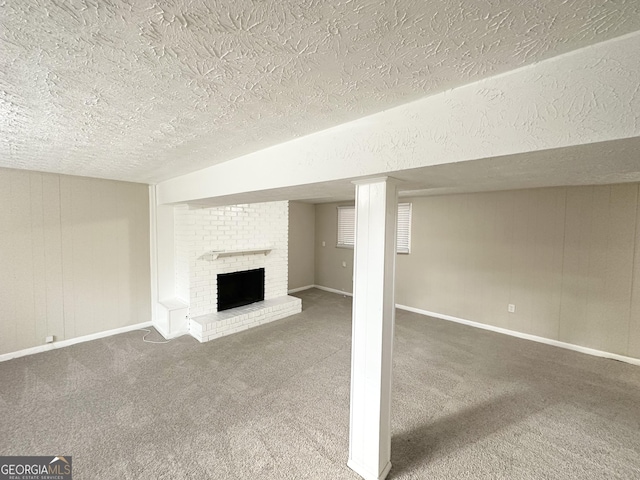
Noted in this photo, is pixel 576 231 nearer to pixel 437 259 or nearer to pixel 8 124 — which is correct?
pixel 437 259

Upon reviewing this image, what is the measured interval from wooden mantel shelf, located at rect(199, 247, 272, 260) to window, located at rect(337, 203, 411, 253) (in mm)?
1730

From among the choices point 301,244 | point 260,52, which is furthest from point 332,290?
point 260,52

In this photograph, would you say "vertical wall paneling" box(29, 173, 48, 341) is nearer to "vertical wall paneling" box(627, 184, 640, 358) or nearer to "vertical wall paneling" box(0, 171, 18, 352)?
"vertical wall paneling" box(0, 171, 18, 352)

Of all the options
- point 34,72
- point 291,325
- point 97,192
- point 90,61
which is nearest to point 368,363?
point 90,61

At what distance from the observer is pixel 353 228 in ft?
19.6

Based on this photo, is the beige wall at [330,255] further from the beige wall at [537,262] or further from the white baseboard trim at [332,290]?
the beige wall at [537,262]

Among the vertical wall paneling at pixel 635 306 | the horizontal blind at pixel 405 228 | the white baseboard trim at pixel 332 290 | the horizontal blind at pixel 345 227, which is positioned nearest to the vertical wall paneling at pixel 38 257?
the white baseboard trim at pixel 332 290

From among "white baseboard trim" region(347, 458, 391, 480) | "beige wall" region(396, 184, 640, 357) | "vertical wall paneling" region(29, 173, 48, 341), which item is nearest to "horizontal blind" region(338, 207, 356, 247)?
"beige wall" region(396, 184, 640, 357)

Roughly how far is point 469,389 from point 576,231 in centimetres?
259

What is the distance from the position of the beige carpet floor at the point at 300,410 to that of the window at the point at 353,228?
2.00 metres

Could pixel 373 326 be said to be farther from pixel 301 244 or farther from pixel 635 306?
pixel 301 244

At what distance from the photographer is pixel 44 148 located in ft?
6.57

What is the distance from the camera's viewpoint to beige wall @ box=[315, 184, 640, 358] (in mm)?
3174

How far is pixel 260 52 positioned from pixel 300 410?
100 inches
